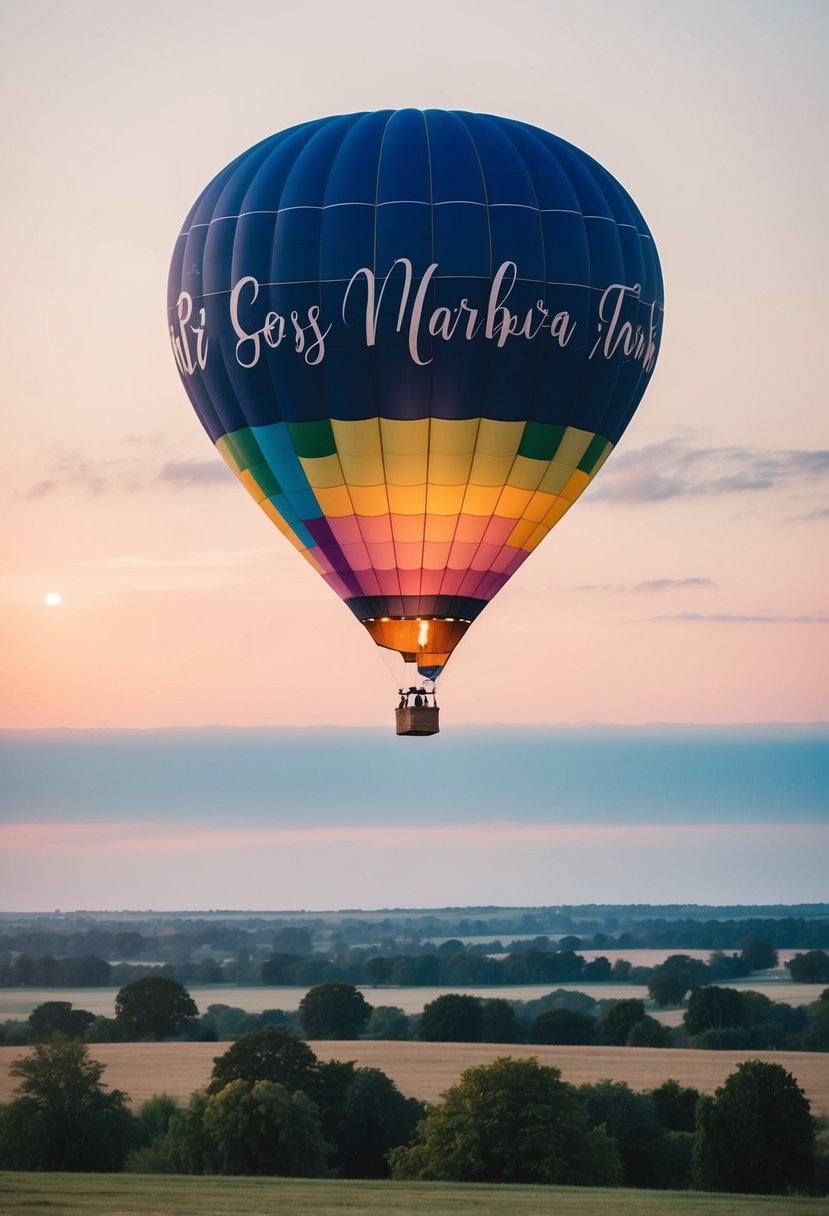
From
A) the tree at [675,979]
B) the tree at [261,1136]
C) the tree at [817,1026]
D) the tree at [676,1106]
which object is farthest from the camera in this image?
the tree at [675,979]

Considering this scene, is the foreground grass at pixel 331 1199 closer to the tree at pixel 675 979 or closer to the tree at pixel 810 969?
the tree at pixel 675 979

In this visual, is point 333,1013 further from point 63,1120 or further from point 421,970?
point 63,1120

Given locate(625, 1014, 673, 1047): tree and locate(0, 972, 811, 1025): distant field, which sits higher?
locate(0, 972, 811, 1025): distant field

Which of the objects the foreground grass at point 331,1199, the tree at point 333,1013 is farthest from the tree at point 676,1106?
the tree at point 333,1013

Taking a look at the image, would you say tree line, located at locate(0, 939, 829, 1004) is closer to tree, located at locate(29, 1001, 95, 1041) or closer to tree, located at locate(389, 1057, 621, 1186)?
tree, located at locate(29, 1001, 95, 1041)

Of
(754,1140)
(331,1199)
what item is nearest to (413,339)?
(331,1199)

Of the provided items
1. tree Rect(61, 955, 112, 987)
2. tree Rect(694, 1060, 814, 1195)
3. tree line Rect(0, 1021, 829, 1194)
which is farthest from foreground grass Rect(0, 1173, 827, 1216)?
tree Rect(61, 955, 112, 987)
